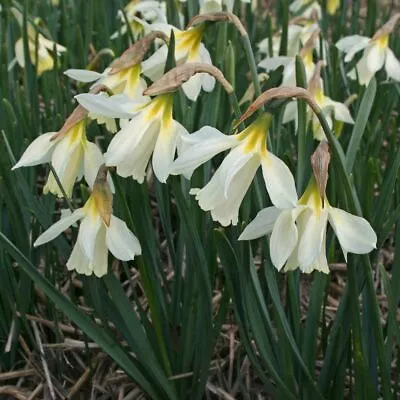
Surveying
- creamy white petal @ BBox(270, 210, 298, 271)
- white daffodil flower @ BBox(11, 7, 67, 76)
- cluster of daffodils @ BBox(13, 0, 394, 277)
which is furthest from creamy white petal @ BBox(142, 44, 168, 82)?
white daffodil flower @ BBox(11, 7, 67, 76)

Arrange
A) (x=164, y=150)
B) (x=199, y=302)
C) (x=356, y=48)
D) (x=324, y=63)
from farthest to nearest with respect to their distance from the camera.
Result: (x=356, y=48) → (x=324, y=63) → (x=199, y=302) → (x=164, y=150)

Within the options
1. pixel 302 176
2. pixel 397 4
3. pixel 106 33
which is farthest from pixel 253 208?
pixel 397 4

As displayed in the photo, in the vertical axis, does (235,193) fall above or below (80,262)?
above

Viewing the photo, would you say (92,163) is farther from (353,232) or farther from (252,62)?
(353,232)

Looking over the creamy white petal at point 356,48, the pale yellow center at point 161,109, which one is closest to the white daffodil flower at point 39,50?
the creamy white petal at point 356,48

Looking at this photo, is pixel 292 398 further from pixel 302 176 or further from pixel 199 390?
pixel 302 176

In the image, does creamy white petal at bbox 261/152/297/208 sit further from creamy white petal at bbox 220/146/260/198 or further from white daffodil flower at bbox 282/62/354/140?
white daffodil flower at bbox 282/62/354/140

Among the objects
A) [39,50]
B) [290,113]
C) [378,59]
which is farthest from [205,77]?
[39,50]
